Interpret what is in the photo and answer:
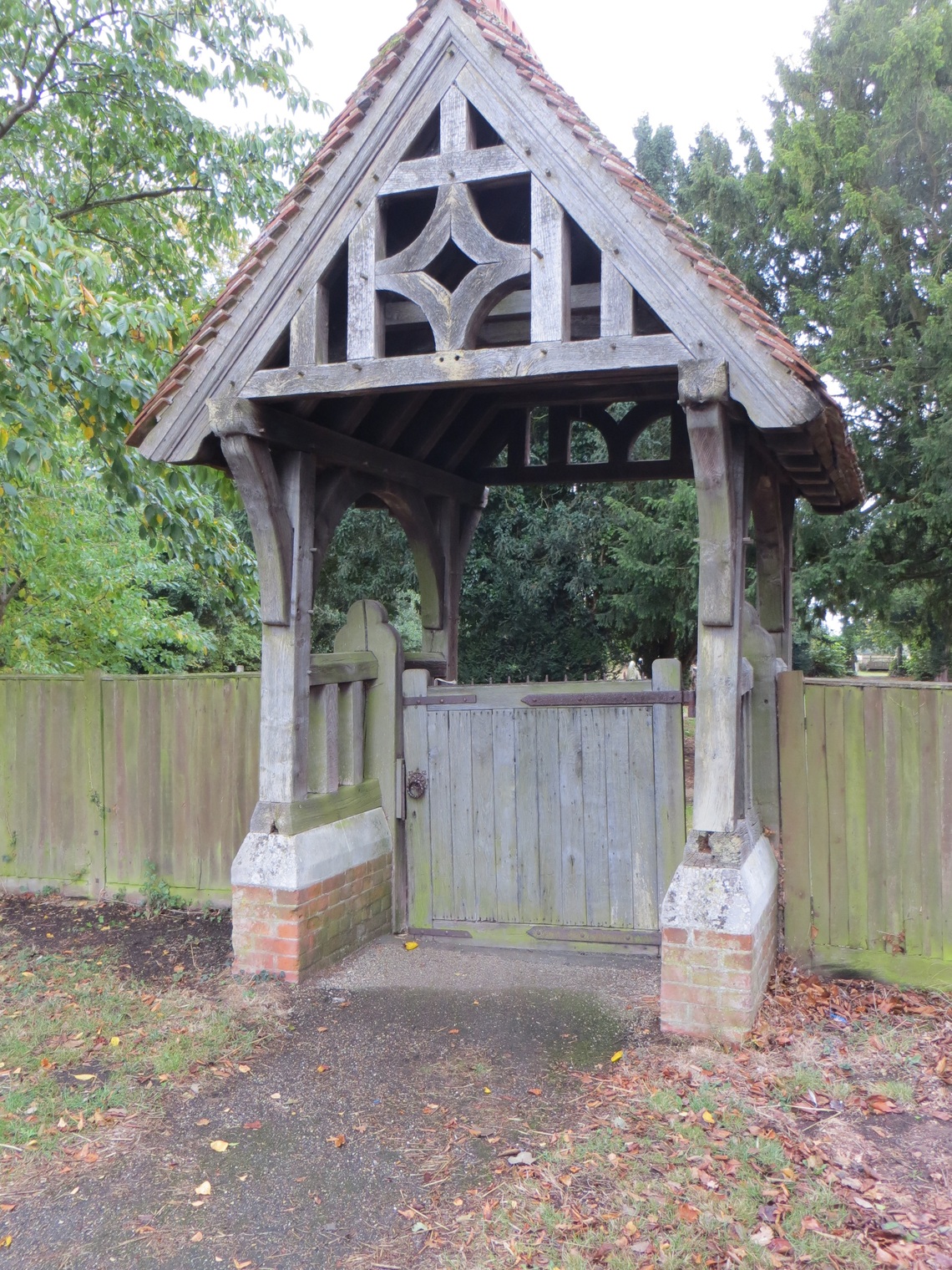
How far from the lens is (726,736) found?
15.9ft

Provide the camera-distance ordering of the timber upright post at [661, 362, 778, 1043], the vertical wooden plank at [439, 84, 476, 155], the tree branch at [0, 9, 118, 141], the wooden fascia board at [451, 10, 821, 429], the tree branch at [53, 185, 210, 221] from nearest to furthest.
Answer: the wooden fascia board at [451, 10, 821, 429]
the timber upright post at [661, 362, 778, 1043]
the vertical wooden plank at [439, 84, 476, 155]
the tree branch at [0, 9, 118, 141]
the tree branch at [53, 185, 210, 221]

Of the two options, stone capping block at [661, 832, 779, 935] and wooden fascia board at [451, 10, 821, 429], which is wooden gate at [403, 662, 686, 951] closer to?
stone capping block at [661, 832, 779, 935]

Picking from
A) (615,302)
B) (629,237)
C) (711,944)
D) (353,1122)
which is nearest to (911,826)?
(711,944)

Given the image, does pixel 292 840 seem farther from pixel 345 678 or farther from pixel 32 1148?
pixel 32 1148

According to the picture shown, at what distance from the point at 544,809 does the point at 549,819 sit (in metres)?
0.07

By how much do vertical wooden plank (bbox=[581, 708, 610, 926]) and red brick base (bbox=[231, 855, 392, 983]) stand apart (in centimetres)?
146

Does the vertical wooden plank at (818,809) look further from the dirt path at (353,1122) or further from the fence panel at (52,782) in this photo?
the fence panel at (52,782)

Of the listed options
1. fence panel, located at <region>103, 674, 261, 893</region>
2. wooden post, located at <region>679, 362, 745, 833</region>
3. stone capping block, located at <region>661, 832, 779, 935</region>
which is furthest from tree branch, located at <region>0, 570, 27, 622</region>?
stone capping block, located at <region>661, 832, 779, 935</region>

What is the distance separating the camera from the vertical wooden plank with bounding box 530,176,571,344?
4.72 meters

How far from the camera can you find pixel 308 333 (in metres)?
5.13

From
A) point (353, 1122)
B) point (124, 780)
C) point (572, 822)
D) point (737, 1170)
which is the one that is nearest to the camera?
point (737, 1170)

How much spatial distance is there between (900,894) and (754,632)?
1673 millimetres

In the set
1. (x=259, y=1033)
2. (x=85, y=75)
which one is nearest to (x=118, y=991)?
(x=259, y=1033)

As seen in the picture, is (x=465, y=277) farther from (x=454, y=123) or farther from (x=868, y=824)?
(x=868, y=824)
